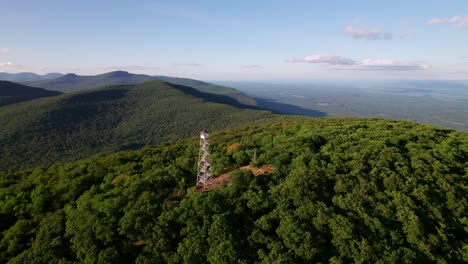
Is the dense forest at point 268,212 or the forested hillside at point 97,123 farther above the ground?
the dense forest at point 268,212

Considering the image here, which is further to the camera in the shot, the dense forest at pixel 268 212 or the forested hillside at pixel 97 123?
the forested hillside at pixel 97 123

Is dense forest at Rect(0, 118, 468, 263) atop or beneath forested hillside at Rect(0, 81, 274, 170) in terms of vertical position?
atop

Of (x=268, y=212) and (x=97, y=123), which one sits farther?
(x=97, y=123)

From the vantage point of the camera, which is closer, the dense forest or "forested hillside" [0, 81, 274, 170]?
the dense forest

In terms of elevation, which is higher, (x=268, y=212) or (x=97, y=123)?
(x=268, y=212)

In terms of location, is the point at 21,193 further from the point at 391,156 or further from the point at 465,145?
the point at 465,145
